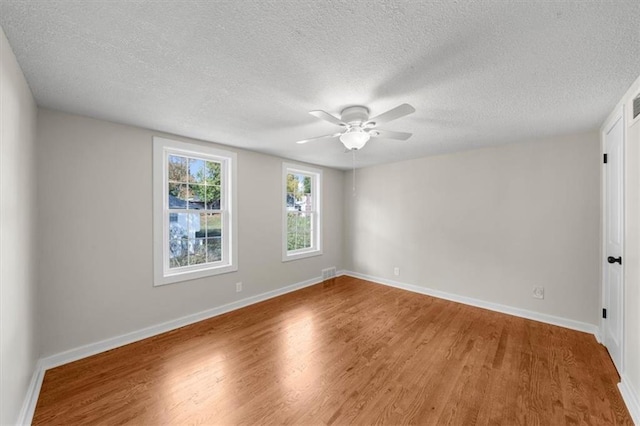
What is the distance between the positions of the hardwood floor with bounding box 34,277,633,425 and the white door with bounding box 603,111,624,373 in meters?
0.26

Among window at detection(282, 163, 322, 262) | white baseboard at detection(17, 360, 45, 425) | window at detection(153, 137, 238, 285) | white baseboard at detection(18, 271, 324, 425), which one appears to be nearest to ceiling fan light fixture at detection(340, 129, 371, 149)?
window at detection(153, 137, 238, 285)

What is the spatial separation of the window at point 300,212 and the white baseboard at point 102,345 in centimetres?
102

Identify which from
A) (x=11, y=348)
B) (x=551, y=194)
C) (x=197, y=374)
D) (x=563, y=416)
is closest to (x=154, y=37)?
(x=11, y=348)

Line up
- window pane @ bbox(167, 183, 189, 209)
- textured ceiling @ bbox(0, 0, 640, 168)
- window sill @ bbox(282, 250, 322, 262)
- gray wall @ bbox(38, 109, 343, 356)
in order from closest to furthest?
textured ceiling @ bbox(0, 0, 640, 168) < gray wall @ bbox(38, 109, 343, 356) < window pane @ bbox(167, 183, 189, 209) < window sill @ bbox(282, 250, 322, 262)

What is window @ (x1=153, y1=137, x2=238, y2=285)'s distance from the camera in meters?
2.87

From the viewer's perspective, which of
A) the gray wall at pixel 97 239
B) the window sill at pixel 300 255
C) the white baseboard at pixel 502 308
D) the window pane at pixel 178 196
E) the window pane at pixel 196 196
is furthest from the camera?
the window sill at pixel 300 255

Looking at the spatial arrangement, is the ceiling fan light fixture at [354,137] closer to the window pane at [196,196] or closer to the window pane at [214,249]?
the window pane at [196,196]

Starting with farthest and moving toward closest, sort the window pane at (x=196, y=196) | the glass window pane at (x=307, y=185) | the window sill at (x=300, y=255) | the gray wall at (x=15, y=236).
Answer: the glass window pane at (x=307, y=185), the window sill at (x=300, y=255), the window pane at (x=196, y=196), the gray wall at (x=15, y=236)

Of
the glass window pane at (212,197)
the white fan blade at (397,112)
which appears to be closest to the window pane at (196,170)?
the glass window pane at (212,197)

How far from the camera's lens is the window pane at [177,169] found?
307cm

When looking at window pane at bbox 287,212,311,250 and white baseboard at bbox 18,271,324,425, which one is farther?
window pane at bbox 287,212,311,250

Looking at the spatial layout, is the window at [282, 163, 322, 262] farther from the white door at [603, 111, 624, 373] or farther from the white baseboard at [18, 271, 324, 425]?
the white door at [603, 111, 624, 373]

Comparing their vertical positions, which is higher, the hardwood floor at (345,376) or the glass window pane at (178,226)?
the glass window pane at (178,226)

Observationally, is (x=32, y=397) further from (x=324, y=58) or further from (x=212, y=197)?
(x=324, y=58)
